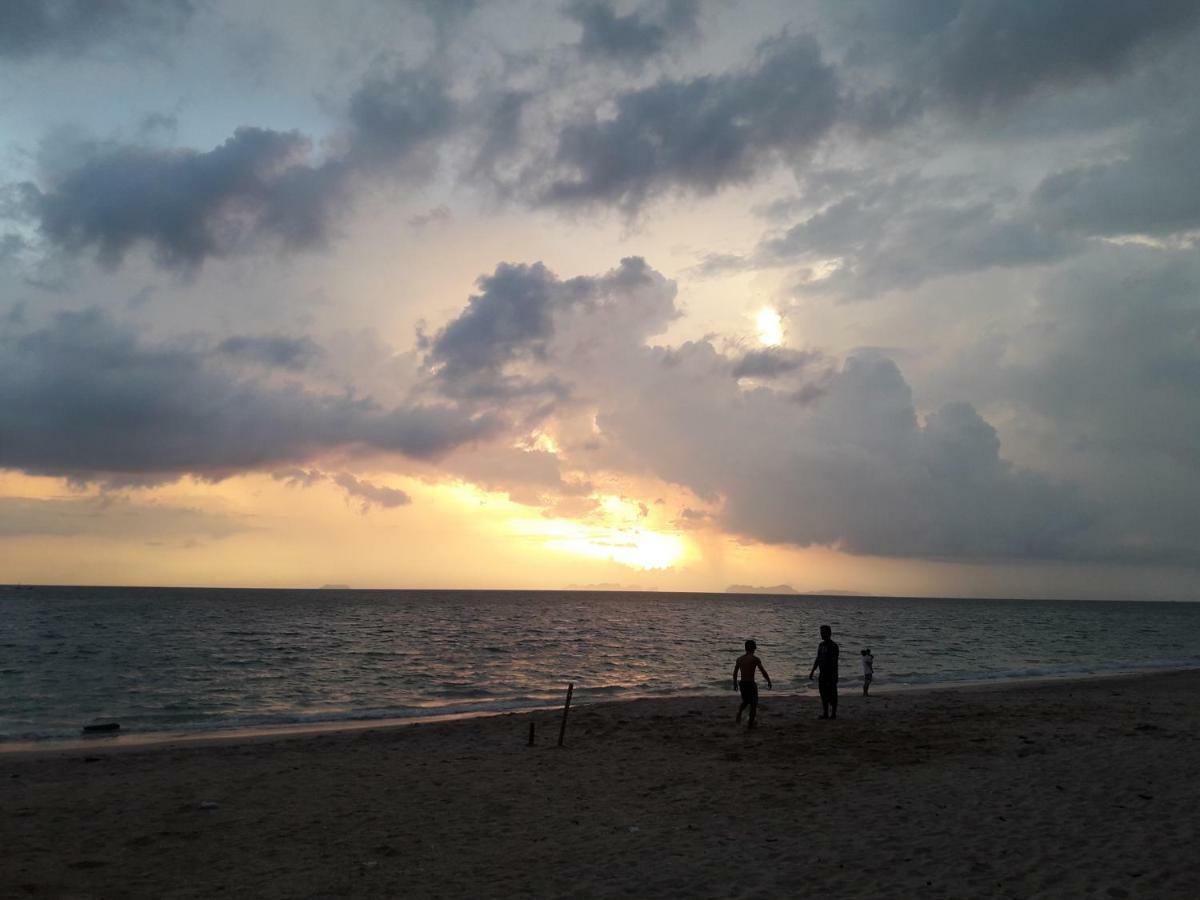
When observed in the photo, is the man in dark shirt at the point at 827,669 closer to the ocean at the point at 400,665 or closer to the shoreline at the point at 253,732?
the shoreline at the point at 253,732

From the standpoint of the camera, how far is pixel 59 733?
76.7 ft

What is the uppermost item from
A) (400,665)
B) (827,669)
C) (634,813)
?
(827,669)

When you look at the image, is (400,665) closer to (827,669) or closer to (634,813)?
(827,669)

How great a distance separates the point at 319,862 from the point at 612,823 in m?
4.22

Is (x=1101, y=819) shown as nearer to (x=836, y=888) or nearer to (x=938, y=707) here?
(x=836, y=888)

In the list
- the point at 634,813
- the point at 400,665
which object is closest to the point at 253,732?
the point at 634,813

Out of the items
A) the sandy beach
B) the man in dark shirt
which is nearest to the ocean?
the sandy beach

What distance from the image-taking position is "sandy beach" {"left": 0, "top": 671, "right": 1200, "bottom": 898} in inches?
367

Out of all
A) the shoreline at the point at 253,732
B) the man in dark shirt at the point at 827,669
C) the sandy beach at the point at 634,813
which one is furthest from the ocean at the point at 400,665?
the man in dark shirt at the point at 827,669

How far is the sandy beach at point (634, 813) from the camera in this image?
9320mm

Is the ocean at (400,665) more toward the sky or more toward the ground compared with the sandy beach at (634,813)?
more toward the ground

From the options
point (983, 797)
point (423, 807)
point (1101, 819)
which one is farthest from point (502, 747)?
point (1101, 819)

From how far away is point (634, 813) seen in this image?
1243cm

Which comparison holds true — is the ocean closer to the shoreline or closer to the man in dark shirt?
the shoreline
